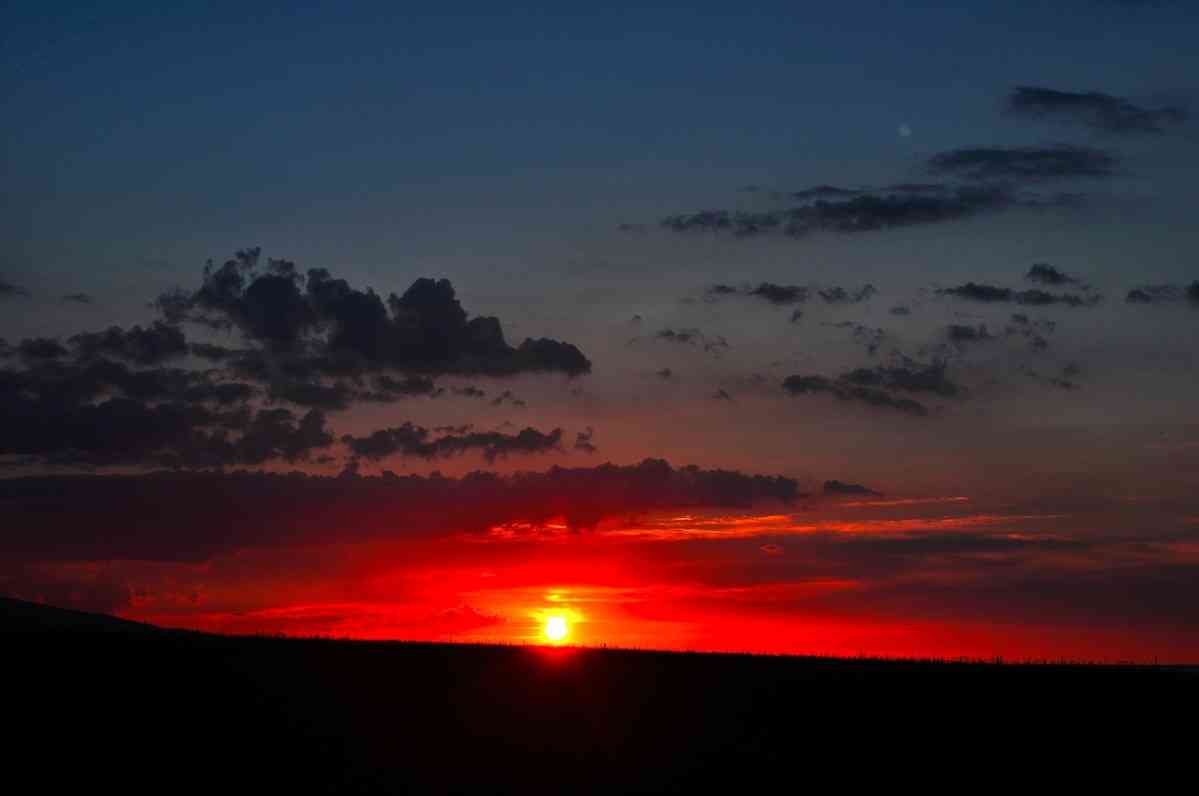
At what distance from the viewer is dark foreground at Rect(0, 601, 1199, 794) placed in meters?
45.4

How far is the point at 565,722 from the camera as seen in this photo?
52562mm

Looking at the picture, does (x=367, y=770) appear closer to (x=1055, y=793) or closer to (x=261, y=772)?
(x=261, y=772)

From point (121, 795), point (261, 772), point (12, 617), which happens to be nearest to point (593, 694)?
point (261, 772)

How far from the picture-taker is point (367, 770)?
46.3 meters

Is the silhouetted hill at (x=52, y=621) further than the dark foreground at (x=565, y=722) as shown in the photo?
Yes

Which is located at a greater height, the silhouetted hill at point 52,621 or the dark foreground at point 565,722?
the silhouetted hill at point 52,621

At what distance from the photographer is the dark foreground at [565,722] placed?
45406mm

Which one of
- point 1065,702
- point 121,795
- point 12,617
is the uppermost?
point 12,617

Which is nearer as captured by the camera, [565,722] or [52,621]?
[565,722]

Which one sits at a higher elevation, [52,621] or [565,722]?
[52,621]

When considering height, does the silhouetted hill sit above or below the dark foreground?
above

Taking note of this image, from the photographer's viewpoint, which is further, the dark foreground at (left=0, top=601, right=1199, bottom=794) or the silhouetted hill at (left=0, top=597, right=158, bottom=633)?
the silhouetted hill at (left=0, top=597, right=158, bottom=633)

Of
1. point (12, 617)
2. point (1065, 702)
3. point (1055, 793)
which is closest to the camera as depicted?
point (1055, 793)

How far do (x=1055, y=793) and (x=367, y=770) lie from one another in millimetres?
21181
